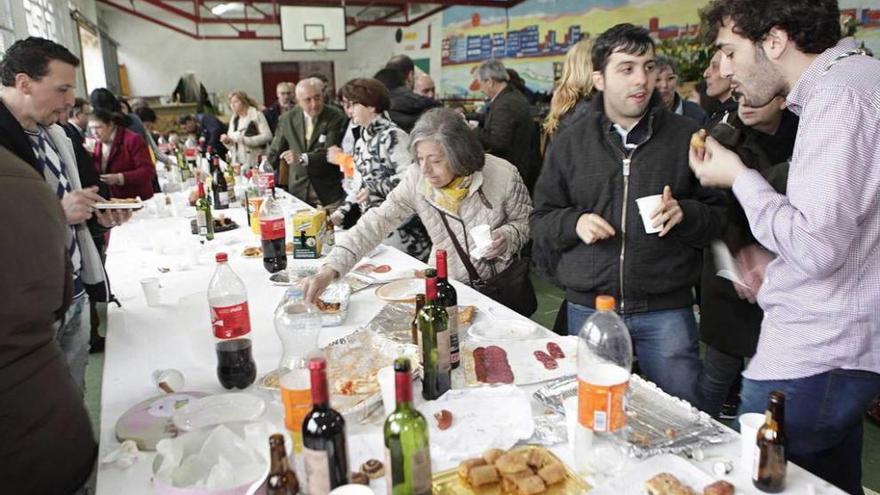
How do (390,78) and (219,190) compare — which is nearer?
(219,190)

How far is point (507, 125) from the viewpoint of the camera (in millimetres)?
4289

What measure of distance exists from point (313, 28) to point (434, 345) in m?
12.6

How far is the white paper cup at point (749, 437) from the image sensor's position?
116cm

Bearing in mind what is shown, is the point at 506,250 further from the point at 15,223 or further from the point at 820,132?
the point at 15,223

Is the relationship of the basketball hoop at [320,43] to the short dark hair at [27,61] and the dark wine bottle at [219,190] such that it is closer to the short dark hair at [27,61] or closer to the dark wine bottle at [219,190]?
the dark wine bottle at [219,190]

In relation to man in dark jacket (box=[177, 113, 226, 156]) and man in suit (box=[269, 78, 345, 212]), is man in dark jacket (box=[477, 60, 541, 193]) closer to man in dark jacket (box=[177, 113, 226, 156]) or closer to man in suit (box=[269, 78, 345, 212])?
man in suit (box=[269, 78, 345, 212])

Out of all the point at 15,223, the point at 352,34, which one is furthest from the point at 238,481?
the point at 352,34

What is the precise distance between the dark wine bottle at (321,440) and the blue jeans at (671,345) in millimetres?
1295

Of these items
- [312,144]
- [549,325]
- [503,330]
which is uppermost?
[312,144]

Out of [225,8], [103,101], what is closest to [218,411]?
[103,101]

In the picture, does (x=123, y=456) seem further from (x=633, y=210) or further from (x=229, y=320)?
(x=633, y=210)

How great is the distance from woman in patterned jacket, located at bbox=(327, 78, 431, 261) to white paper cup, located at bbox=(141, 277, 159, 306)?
1.22 m

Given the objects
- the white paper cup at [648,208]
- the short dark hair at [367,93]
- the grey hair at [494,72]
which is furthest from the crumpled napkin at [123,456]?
the grey hair at [494,72]

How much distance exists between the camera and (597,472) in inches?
46.9
